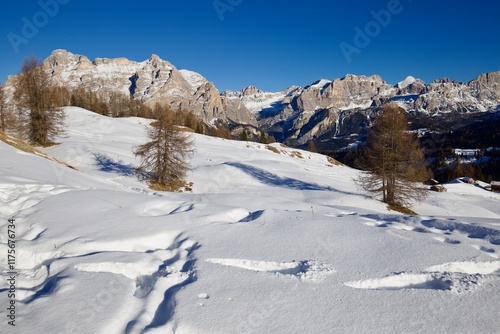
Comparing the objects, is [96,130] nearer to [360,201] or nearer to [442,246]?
[360,201]

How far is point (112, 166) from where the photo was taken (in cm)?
2705

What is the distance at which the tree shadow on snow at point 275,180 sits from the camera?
2780cm

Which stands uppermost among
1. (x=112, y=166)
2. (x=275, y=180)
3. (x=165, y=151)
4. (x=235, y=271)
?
(x=165, y=151)

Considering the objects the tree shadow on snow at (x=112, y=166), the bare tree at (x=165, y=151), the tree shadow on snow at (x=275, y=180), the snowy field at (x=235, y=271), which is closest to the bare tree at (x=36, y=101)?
the tree shadow on snow at (x=112, y=166)

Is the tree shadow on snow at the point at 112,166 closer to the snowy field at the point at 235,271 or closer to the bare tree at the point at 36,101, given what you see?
the bare tree at the point at 36,101

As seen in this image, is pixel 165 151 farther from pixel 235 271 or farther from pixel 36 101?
pixel 235 271

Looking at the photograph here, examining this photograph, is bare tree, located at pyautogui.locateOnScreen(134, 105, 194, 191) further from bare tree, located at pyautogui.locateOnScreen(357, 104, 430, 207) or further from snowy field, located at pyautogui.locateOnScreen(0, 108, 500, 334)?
bare tree, located at pyautogui.locateOnScreen(357, 104, 430, 207)

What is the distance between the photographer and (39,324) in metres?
3.18

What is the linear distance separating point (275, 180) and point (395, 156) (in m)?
13.6

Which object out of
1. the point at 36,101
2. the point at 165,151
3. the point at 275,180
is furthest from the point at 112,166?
the point at 275,180

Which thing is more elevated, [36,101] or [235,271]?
[36,101]

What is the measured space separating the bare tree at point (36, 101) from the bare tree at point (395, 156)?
32.3 m

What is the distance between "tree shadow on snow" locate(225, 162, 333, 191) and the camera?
27.8 m

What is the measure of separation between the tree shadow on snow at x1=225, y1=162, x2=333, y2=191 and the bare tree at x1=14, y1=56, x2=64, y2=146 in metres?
20.9
